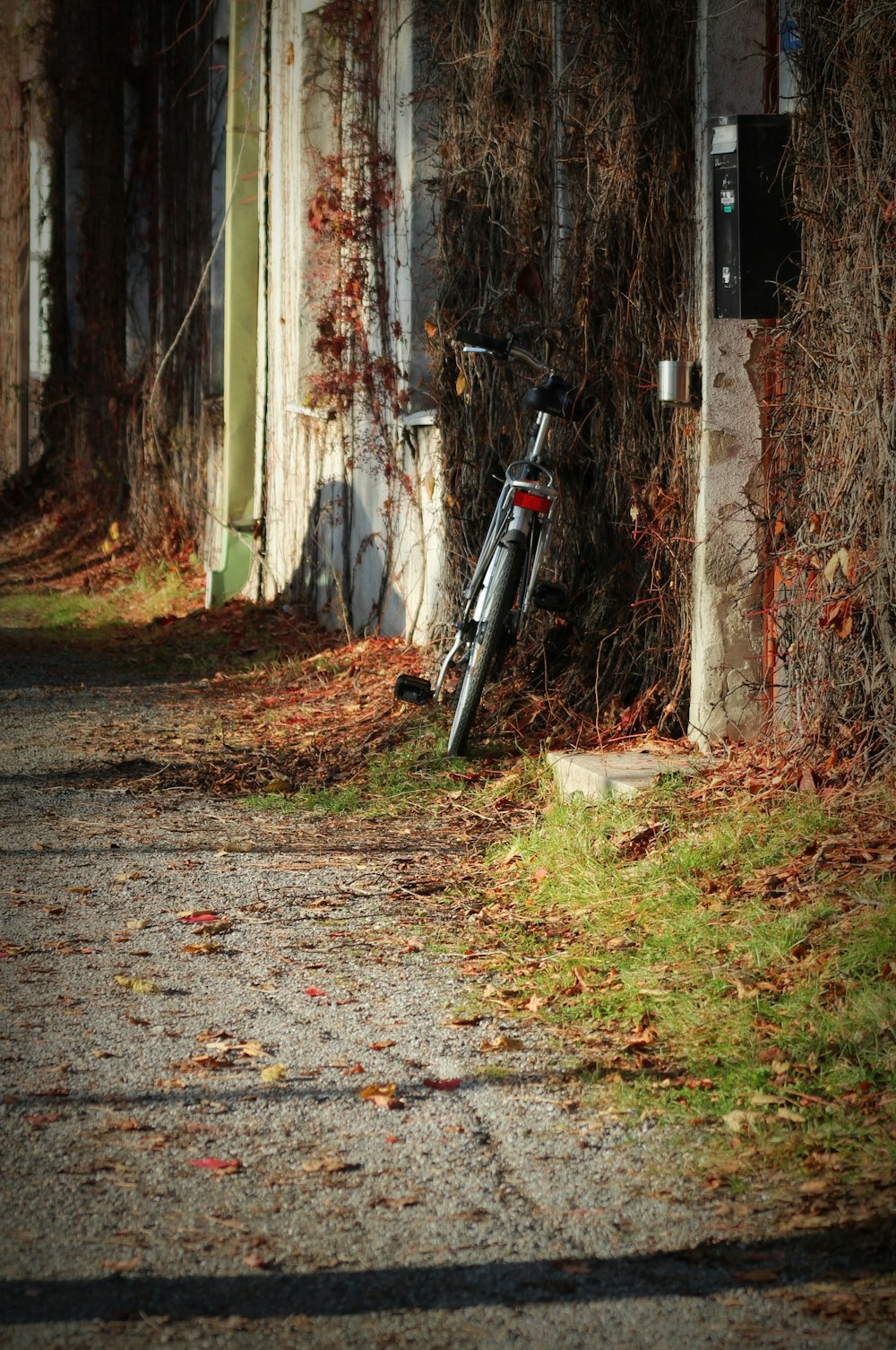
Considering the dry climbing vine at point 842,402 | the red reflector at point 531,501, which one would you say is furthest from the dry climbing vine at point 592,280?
the dry climbing vine at point 842,402

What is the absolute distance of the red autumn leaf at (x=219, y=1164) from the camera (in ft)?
9.93

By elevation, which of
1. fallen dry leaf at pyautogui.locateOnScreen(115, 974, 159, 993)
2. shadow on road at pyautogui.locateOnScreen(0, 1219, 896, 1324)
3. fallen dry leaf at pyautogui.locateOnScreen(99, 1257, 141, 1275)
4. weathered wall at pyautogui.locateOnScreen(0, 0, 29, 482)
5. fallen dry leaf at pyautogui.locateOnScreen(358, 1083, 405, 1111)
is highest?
weathered wall at pyautogui.locateOnScreen(0, 0, 29, 482)

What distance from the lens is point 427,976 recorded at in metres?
4.25

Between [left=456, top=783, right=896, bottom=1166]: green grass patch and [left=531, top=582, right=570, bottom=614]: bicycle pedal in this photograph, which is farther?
[left=531, top=582, right=570, bottom=614]: bicycle pedal

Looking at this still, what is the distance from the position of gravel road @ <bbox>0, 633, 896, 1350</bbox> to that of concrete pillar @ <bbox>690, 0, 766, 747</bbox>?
1.63 meters

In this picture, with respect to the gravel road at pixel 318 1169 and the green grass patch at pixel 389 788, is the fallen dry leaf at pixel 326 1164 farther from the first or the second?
the green grass patch at pixel 389 788

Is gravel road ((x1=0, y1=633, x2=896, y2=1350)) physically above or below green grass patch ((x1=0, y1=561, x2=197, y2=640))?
below

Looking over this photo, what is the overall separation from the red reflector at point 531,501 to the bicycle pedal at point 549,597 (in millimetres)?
314

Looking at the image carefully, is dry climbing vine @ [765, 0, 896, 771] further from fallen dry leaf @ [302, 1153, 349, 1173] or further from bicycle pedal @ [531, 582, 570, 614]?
fallen dry leaf @ [302, 1153, 349, 1173]

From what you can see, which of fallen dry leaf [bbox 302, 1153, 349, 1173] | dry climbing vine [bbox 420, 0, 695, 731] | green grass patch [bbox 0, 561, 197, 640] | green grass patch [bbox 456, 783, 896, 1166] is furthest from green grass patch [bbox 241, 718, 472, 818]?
green grass patch [bbox 0, 561, 197, 640]

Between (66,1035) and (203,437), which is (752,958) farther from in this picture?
(203,437)

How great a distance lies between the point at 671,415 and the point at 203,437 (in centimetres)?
777

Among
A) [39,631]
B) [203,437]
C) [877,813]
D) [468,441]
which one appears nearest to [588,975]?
[877,813]

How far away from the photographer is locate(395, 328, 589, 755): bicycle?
6.27m
